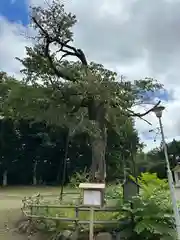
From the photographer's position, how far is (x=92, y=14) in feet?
31.7

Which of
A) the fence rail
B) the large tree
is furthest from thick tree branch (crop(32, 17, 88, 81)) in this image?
the fence rail

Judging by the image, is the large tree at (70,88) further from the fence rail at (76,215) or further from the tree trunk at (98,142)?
the fence rail at (76,215)

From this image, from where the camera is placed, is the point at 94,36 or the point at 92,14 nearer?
the point at 92,14

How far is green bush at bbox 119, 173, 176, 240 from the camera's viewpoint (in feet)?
21.2

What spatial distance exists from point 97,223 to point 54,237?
1.06m

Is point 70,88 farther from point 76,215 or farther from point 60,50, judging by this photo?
point 76,215

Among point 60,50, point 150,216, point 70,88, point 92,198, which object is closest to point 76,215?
point 92,198

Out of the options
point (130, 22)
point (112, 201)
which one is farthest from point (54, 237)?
point (130, 22)

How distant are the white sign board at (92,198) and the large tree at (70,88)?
345 centimetres

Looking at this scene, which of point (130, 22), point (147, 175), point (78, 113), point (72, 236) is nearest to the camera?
point (72, 236)

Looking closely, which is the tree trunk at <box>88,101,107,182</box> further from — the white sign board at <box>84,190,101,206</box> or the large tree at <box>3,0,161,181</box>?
the white sign board at <box>84,190,101,206</box>

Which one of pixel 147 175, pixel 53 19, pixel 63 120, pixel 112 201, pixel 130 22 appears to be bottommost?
pixel 112 201

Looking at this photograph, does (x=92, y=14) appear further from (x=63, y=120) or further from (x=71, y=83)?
(x=63, y=120)

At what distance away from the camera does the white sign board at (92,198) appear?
6.34m
